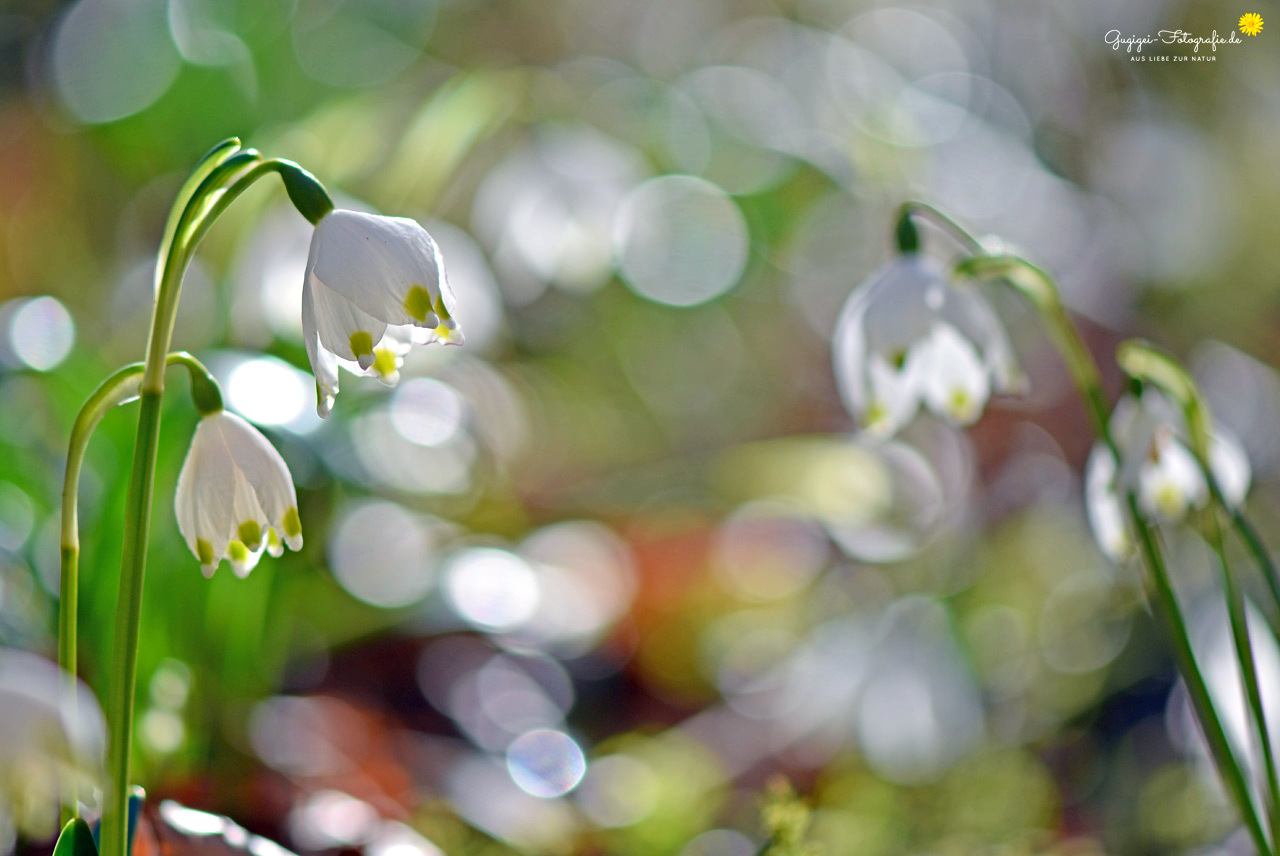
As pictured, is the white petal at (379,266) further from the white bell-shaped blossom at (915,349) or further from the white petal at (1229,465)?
the white petal at (1229,465)

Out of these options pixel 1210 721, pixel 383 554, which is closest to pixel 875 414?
pixel 1210 721

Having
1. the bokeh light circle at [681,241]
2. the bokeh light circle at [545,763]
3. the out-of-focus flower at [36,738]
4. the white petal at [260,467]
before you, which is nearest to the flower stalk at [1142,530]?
the white petal at [260,467]

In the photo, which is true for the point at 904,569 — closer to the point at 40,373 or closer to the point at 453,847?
the point at 453,847

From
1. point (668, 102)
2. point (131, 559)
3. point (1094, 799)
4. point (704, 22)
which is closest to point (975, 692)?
point (1094, 799)

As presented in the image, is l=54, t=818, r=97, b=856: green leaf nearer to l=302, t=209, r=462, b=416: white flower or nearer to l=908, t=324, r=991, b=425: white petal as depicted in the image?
l=302, t=209, r=462, b=416: white flower

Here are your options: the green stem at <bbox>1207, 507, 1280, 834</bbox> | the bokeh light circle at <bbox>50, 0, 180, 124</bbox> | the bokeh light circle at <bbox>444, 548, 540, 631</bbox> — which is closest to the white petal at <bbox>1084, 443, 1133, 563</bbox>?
the green stem at <bbox>1207, 507, 1280, 834</bbox>

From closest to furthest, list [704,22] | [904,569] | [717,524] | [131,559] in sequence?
[131,559] < [904,569] < [717,524] < [704,22]
